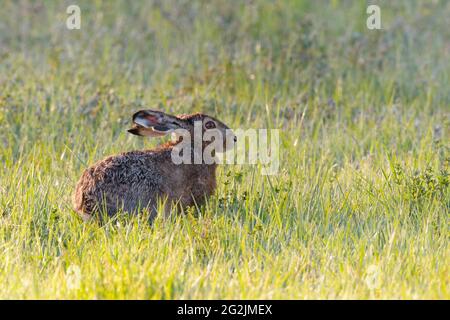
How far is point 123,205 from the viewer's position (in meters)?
6.25

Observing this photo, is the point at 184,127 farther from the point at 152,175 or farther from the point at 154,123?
the point at 152,175

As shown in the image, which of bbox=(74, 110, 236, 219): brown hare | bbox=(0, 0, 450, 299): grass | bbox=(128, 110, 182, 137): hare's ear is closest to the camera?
bbox=(0, 0, 450, 299): grass

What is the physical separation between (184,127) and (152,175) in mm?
659

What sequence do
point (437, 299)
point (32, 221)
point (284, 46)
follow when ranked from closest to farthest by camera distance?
1. point (437, 299)
2. point (32, 221)
3. point (284, 46)

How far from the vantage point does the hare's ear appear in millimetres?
6672

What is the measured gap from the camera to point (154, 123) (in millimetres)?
6734

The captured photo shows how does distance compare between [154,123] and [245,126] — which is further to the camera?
[245,126]

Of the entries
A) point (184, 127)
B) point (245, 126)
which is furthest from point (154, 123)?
point (245, 126)

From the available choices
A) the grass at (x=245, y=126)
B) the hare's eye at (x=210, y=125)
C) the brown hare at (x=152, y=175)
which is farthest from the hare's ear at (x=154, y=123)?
the grass at (x=245, y=126)

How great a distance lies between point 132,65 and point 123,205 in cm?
425

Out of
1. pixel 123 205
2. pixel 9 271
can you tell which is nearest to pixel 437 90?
pixel 123 205

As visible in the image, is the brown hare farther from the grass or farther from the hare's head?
the grass

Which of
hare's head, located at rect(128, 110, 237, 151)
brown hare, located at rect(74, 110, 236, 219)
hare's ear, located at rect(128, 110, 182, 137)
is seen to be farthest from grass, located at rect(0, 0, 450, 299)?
hare's ear, located at rect(128, 110, 182, 137)

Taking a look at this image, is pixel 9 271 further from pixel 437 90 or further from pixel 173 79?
pixel 437 90
